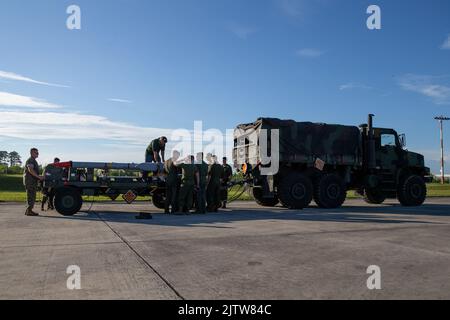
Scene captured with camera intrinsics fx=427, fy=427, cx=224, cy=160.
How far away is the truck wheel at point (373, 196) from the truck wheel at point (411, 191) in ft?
2.25

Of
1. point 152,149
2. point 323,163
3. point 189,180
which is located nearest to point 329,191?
point 323,163

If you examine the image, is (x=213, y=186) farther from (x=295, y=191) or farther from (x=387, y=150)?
(x=387, y=150)

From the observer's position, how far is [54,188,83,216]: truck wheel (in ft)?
38.4

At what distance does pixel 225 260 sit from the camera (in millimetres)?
5707

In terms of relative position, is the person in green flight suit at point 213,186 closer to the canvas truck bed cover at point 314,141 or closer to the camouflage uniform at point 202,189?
the camouflage uniform at point 202,189

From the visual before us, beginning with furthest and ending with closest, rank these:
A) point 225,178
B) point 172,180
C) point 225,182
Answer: point 225,178
point 225,182
point 172,180

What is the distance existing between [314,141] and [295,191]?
78.7 inches

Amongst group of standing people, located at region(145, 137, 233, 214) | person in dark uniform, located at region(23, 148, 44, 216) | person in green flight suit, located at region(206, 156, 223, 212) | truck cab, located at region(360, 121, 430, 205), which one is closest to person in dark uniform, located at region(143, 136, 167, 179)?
group of standing people, located at region(145, 137, 233, 214)

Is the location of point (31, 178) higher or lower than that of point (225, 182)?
higher

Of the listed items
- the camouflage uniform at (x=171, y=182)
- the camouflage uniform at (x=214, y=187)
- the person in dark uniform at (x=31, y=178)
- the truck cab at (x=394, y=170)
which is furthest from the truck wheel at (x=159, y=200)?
the truck cab at (x=394, y=170)
